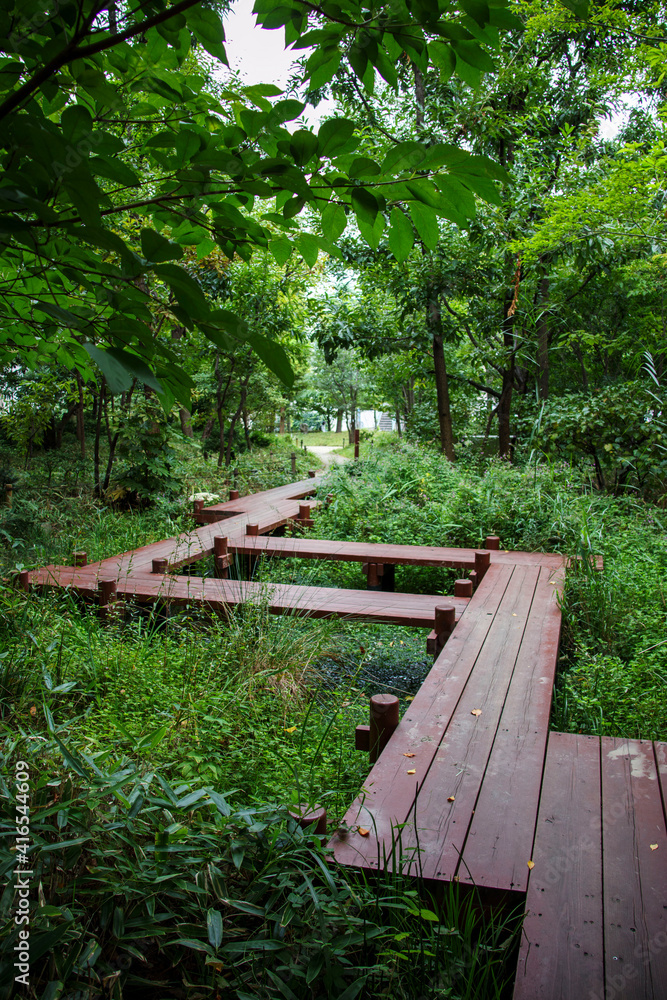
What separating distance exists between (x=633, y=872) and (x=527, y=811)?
0.36 metres

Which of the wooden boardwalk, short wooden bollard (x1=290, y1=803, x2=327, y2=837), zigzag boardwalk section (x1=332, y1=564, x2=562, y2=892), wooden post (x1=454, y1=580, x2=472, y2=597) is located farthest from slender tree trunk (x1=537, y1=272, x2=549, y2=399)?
short wooden bollard (x1=290, y1=803, x2=327, y2=837)

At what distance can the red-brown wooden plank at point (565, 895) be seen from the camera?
1.60 m

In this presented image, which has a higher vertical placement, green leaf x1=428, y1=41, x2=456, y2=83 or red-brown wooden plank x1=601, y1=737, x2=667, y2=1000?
green leaf x1=428, y1=41, x2=456, y2=83

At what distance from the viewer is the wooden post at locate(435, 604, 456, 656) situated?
391 centimetres

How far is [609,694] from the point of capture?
343cm

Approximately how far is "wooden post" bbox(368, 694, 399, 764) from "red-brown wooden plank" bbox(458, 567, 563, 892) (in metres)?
0.41

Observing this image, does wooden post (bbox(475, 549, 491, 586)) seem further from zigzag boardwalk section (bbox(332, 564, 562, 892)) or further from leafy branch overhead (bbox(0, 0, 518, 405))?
leafy branch overhead (bbox(0, 0, 518, 405))

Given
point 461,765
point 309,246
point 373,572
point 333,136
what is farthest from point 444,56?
point 373,572

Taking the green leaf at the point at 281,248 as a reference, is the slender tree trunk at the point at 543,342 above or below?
above

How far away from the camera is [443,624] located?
154 inches

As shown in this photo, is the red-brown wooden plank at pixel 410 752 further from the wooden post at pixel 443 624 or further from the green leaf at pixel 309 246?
the green leaf at pixel 309 246

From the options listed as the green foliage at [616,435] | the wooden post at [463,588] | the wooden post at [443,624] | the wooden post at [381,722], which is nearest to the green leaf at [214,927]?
the wooden post at [381,722]

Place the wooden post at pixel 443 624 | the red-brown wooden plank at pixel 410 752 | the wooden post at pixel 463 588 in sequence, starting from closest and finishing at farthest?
the red-brown wooden plank at pixel 410 752, the wooden post at pixel 443 624, the wooden post at pixel 463 588

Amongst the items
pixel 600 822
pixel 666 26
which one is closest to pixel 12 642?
pixel 600 822
